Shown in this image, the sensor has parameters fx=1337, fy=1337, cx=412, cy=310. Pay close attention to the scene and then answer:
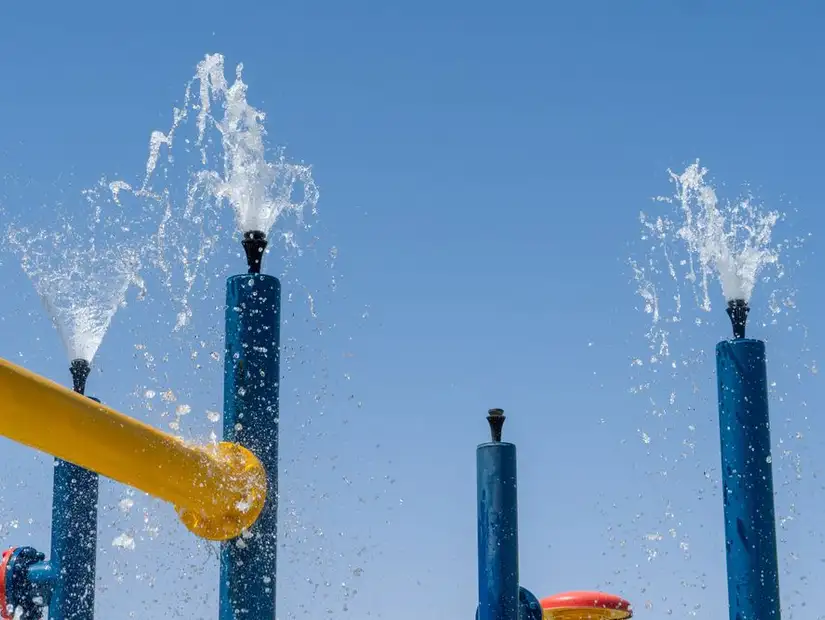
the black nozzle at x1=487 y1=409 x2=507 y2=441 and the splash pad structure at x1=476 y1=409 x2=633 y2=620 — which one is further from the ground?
the black nozzle at x1=487 y1=409 x2=507 y2=441

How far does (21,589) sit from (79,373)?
1947 mm

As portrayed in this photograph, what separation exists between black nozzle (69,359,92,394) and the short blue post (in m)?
3.93

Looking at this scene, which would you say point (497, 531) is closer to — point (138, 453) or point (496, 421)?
point (496, 421)

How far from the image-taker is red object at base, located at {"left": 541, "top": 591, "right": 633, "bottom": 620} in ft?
41.9

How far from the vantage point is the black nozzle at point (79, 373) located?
11.4 metres

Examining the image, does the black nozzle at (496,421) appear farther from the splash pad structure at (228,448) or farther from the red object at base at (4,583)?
the red object at base at (4,583)

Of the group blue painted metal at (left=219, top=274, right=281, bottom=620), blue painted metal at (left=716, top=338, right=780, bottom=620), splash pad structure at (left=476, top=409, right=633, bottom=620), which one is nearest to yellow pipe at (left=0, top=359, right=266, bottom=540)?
blue painted metal at (left=219, top=274, right=281, bottom=620)

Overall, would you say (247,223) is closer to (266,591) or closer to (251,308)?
(251,308)

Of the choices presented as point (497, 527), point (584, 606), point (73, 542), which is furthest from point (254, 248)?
point (584, 606)

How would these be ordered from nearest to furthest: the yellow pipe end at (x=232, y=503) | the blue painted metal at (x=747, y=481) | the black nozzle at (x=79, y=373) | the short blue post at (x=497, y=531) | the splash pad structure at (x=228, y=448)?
1. the splash pad structure at (x=228, y=448)
2. the yellow pipe end at (x=232, y=503)
3. the blue painted metal at (x=747, y=481)
4. the short blue post at (x=497, y=531)
5. the black nozzle at (x=79, y=373)

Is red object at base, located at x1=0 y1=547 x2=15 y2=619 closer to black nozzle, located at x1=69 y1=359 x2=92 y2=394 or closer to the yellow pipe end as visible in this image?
black nozzle, located at x1=69 y1=359 x2=92 y2=394

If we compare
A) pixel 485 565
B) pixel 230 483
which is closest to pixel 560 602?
pixel 485 565

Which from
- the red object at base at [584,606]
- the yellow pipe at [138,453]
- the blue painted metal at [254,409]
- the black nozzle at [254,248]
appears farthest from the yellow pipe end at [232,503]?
the red object at base at [584,606]

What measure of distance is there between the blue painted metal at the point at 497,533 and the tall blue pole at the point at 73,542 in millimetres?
3656
